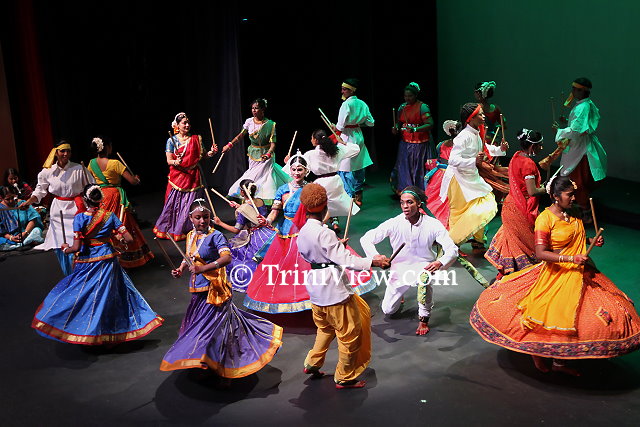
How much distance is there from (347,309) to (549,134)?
6.75 m

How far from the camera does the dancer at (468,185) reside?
6395 mm

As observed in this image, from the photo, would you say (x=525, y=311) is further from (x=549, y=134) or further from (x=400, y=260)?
(x=549, y=134)

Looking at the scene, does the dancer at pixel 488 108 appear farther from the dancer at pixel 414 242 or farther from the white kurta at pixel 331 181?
the dancer at pixel 414 242

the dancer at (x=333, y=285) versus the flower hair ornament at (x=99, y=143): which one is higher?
the flower hair ornament at (x=99, y=143)

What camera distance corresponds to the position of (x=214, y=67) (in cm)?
984

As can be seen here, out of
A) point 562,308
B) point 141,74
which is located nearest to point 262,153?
point 141,74

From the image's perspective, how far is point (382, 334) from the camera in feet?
17.4

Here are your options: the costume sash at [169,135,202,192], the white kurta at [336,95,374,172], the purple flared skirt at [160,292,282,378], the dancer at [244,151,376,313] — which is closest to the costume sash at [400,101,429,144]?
Answer: the white kurta at [336,95,374,172]

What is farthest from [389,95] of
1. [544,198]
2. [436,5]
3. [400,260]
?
[400,260]

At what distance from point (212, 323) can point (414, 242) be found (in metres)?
1.51

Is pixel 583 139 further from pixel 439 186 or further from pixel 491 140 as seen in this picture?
pixel 439 186

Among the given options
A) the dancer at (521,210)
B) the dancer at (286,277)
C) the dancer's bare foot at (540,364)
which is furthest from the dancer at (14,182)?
the dancer's bare foot at (540,364)

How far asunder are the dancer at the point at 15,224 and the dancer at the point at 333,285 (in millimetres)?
4673

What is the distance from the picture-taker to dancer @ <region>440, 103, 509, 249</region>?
639cm
